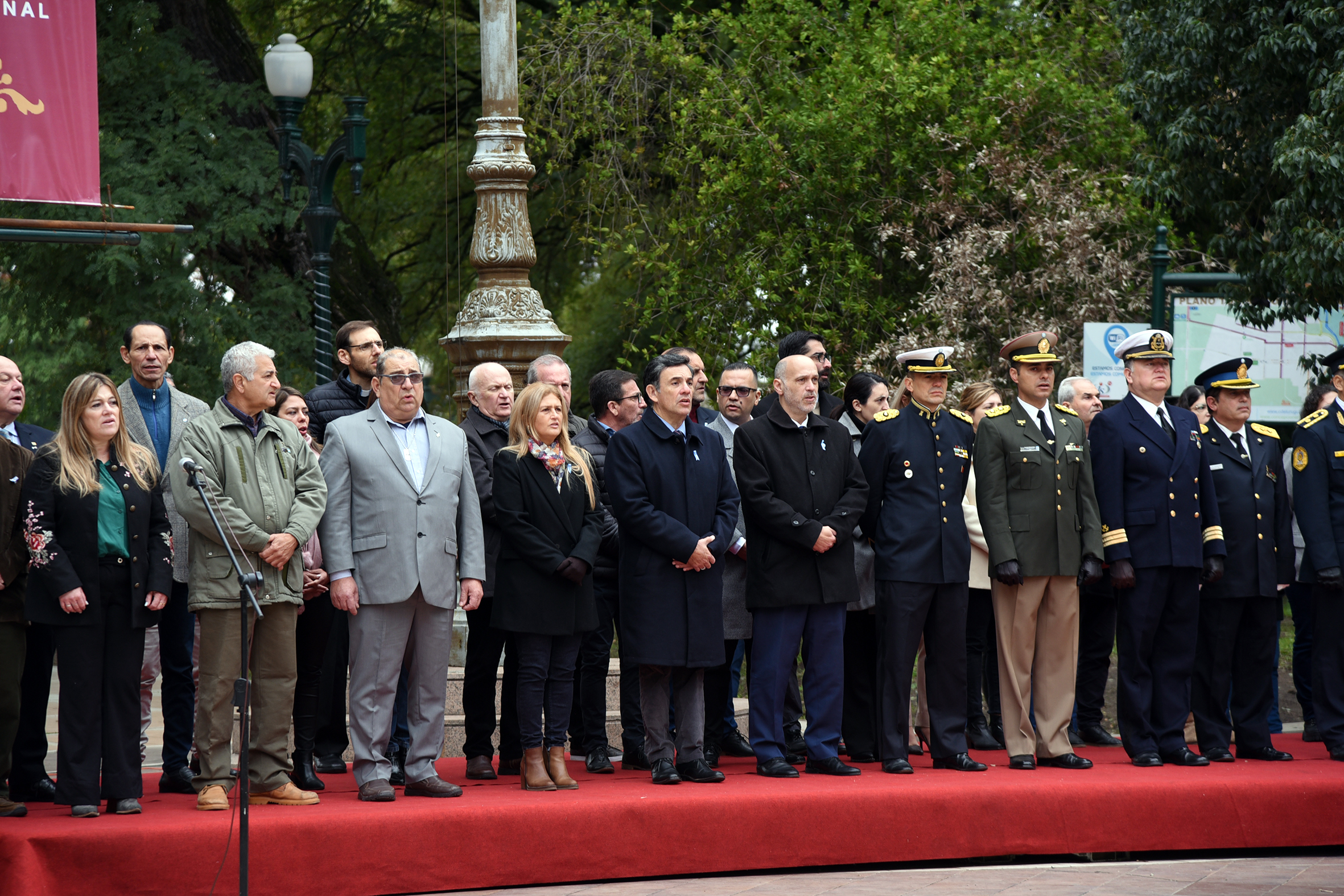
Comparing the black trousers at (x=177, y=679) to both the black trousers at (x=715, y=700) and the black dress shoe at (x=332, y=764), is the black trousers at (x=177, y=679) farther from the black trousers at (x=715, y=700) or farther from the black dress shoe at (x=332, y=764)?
the black trousers at (x=715, y=700)

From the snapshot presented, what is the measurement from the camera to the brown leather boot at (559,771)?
23.3ft

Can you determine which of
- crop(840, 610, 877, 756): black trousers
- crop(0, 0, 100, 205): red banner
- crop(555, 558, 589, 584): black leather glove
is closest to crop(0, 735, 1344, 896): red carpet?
crop(840, 610, 877, 756): black trousers

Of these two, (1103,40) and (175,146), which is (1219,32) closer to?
(1103,40)

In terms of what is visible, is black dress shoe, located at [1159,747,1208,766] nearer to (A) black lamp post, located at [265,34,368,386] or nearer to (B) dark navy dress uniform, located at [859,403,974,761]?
(B) dark navy dress uniform, located at [859,403,974,761]

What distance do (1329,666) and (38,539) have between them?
21.7 feet

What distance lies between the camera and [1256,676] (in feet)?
27.4

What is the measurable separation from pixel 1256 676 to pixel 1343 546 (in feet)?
2.84

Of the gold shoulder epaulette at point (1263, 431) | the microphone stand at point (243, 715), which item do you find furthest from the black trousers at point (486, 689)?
the gold shoulder epaulette at point (1263, 431)

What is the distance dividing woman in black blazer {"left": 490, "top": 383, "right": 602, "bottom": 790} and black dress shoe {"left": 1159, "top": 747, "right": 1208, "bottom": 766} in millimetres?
3151

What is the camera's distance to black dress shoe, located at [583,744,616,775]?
7.76 metres

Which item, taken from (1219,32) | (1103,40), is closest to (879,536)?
(1219,32)

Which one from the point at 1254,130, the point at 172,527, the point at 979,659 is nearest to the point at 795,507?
the point at 979,659

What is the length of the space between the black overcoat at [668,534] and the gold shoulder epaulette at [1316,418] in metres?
3.47

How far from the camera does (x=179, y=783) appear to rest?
7.18 meters
